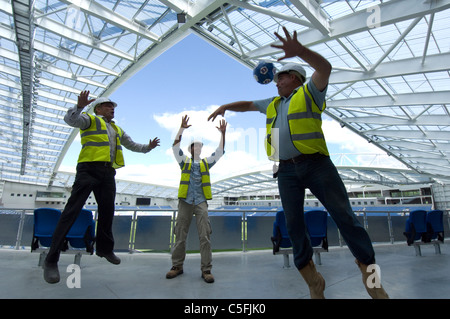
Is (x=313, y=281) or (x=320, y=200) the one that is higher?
(x=320, y=200)

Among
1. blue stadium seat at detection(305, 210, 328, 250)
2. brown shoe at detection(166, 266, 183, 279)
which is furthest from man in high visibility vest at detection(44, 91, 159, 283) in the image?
blue stadium seat at detection(305, 210, 328, 250)

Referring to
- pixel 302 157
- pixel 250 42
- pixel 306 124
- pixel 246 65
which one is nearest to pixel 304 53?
pixel 306 124

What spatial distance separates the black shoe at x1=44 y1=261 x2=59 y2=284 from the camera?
211 centimetres

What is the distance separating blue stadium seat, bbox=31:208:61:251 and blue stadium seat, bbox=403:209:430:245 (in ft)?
21.2

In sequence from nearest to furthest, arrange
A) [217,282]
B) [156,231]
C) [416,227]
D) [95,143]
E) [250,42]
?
[95,143] → [217,282] → [416,227] → [156,231] → [250,42]

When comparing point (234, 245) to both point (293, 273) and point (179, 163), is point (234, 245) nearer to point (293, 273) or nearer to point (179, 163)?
point (293, 273)

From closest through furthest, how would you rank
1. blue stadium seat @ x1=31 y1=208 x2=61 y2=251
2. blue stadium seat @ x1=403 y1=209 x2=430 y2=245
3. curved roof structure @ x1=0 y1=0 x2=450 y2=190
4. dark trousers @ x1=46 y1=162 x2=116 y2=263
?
dark trousers @ x1=46 y1=162 x2=116 y2=263
blue stadium seat @ x1=31 y1=208 x2=61 y2=251
blue stadium seat @ x1=403 y1=209 x2=430 y2=245
curved roof structure @ x1=0 y1=0 x2=450 y2=190

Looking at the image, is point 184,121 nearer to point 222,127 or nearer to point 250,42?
point 222,127

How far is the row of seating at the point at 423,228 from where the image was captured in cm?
489

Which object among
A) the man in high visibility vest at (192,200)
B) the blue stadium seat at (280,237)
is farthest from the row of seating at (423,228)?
the man in high visibility vest at (192,200)

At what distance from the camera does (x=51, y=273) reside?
2.16 meters

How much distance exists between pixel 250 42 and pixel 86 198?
11.9m

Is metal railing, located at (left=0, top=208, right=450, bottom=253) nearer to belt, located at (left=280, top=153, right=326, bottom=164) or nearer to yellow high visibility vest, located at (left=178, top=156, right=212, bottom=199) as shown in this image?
yellow high visibility vest, located at (left=178, top=156, right=212, bottom=199)
